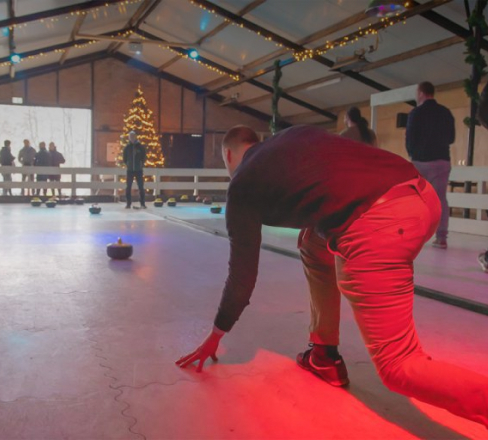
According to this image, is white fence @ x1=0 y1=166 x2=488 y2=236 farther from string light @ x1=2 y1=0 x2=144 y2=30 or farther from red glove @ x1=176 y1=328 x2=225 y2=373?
red glove @ x1=176 y1=328 x2=225 y2=373

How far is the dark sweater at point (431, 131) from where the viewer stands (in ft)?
18.0

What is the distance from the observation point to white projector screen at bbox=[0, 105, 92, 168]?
1891 cm

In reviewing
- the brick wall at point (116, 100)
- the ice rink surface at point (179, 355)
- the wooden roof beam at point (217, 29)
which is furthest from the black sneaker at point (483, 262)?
the brick wall at point (116, 100)

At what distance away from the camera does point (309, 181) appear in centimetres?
164

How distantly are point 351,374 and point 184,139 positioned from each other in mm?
20142

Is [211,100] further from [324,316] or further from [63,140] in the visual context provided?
[324,316]

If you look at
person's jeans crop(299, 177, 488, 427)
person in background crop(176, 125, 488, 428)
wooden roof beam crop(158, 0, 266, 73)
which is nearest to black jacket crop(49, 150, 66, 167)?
wooden roof beam crop(158, 0, 266, 73)

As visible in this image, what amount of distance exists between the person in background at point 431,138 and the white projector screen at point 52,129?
16.5 meters

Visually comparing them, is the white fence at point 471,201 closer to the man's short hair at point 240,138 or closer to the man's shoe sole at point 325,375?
the man's shoe sole at point 325,375

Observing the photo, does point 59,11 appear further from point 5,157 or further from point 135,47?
point 5,157

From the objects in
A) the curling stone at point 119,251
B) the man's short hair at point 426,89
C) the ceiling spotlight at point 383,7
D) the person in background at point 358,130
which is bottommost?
the curling stone at point 119,251

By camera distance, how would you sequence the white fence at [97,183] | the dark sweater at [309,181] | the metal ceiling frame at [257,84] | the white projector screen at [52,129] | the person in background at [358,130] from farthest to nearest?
the white projector screen at [52,129], the metal ceiling frame at [257,84], the white fence at [97,183], the person in background at [358,130], the dark sweater at [309,181]

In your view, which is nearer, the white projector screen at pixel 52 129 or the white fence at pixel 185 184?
the white fence at pixel 185 184

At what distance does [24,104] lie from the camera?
62.8 feet
